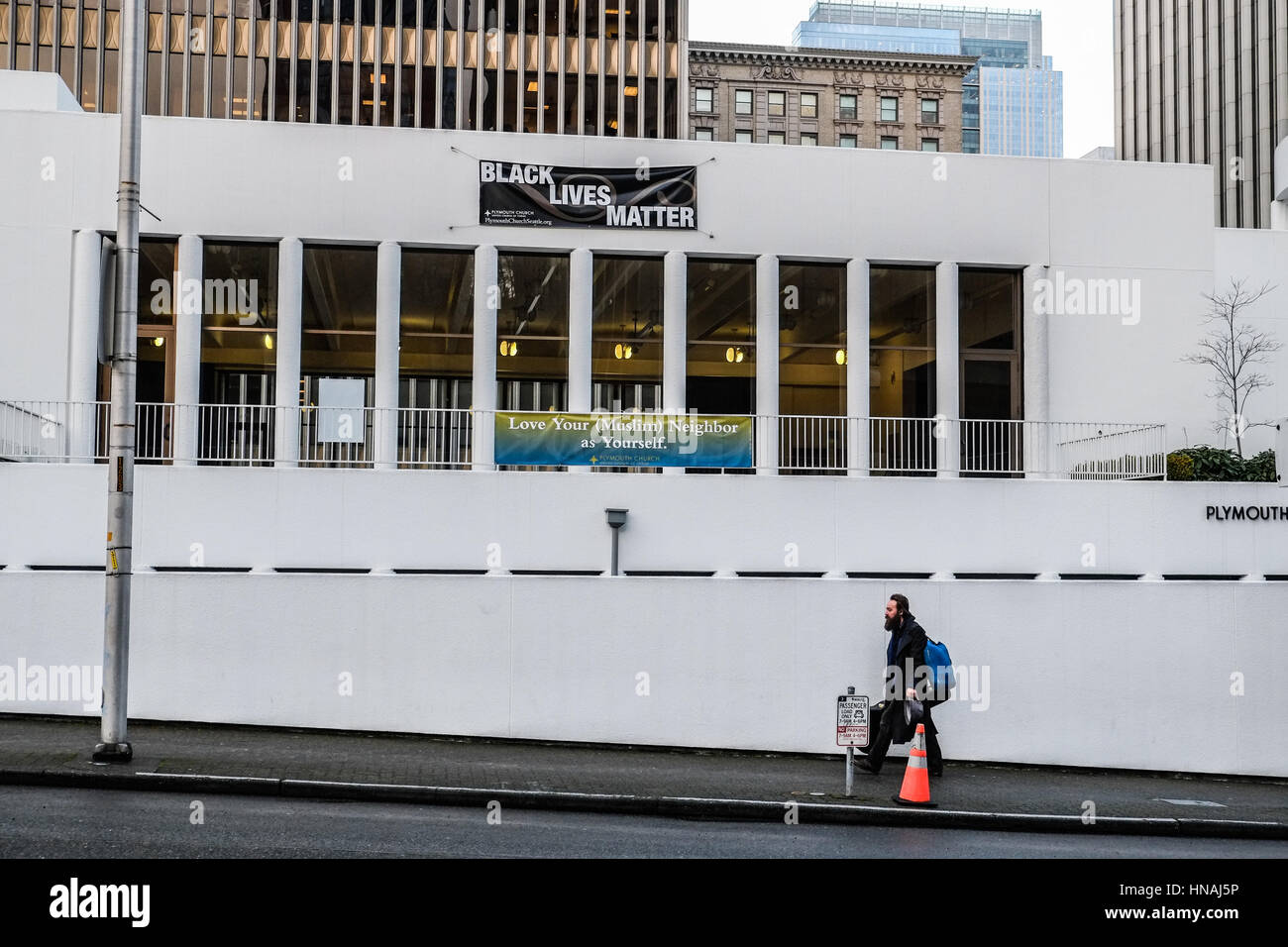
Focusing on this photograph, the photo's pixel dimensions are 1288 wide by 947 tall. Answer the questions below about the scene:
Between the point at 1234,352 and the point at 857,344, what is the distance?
6397 millimetres

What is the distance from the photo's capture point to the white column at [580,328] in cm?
1898

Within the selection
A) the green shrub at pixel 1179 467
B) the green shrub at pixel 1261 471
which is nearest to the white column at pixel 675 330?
the green shrub at pixel 1179 467

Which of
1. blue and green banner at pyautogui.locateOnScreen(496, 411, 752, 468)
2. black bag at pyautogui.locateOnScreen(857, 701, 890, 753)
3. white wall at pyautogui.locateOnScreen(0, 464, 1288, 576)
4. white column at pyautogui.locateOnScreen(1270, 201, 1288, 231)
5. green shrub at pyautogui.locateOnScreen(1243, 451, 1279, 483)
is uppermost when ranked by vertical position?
white column at pyautogui.locateOnScreen(1270, 201, 1288, 231)

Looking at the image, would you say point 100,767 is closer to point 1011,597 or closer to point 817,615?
point 817,615

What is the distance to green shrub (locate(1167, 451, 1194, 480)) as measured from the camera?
18328 mm

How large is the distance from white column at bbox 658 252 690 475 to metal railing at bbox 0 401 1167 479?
4.14 ft

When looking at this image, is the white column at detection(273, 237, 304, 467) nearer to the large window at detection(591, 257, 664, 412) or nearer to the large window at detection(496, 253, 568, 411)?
the large window at detection(496, 253, 568, 411)

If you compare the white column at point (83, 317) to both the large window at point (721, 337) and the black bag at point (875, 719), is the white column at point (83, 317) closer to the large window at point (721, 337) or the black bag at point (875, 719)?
the large window at point (721, 337)

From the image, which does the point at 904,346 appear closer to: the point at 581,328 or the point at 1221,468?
the point at 1221,468

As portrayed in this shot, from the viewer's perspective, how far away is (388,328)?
18.7 meters

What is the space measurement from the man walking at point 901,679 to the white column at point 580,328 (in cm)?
700

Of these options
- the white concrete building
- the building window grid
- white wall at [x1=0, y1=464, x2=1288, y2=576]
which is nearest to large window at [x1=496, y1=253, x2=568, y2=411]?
the white concrete building

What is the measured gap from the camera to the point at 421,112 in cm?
6381
